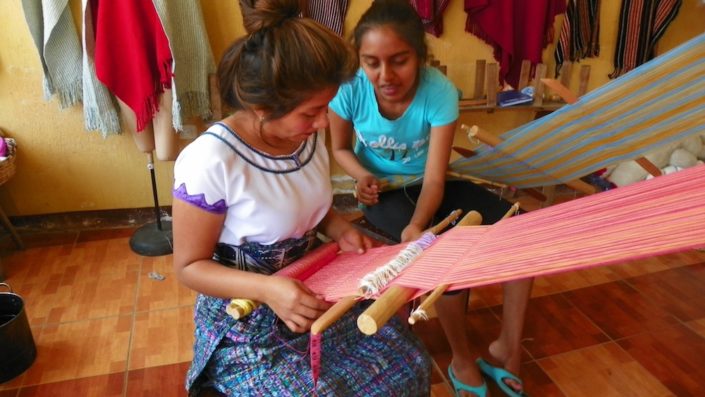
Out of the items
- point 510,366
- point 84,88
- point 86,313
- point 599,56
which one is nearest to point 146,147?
point 84,88

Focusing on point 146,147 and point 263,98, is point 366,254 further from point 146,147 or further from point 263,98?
point 146,147

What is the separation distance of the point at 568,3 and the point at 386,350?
2.46m

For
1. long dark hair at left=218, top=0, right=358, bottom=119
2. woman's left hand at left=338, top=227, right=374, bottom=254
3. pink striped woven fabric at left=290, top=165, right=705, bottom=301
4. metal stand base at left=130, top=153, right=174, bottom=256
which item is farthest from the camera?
metal stand base at left=130, top=153, right=174, bottom=256

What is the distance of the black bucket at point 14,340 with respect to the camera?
1.57 metres

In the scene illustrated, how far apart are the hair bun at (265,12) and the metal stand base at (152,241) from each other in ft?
5.80

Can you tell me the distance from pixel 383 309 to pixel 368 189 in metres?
0.86

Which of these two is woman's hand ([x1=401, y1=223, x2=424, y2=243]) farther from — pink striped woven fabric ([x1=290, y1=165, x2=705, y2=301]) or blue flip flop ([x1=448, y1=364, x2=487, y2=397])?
blue flip flop ([x1=448, y1=364, x2=487, y2=397])

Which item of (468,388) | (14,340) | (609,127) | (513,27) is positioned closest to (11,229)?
(14,340)

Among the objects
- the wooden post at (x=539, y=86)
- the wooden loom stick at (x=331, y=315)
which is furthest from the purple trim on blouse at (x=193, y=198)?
the wooden post at (x=539, y=86)

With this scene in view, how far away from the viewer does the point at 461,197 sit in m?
1.66

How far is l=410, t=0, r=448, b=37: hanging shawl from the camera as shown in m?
2.51

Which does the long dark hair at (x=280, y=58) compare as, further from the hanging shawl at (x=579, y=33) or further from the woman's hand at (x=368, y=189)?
the hanging shawl at (x=579, y=33)

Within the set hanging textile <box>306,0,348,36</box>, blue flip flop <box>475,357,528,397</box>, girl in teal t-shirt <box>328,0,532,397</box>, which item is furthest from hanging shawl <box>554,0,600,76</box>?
blue flip flop <box>475,357,528,397</box>

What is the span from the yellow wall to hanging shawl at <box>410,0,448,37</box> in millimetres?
76
